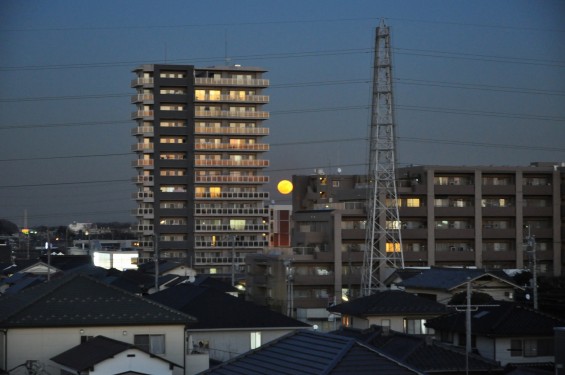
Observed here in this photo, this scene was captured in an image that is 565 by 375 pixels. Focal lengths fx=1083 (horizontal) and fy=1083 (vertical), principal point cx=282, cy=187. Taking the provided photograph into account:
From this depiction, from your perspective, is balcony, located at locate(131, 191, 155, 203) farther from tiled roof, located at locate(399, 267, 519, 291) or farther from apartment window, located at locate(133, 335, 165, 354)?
apartment window, located at locate(133, 335, 165, 354)

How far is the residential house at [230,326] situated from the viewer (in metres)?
27.0

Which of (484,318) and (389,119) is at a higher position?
(389,119)

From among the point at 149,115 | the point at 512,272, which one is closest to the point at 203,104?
the point at 149,115

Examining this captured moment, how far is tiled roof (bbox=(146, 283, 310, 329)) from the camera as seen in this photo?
27438 millimetres

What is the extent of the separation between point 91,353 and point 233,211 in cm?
5602

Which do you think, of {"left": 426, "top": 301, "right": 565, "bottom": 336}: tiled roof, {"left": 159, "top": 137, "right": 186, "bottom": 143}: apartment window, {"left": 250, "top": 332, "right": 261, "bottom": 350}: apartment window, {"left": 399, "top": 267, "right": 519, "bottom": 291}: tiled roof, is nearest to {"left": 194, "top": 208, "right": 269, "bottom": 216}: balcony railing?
{"left": 159, "top": 137, "right": 186, "bottom": 143}: apartment window

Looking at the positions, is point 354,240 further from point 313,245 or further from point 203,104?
point 203,104

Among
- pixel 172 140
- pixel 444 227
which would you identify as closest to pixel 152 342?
pixel 444 227

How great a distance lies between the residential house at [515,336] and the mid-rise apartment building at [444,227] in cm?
2675

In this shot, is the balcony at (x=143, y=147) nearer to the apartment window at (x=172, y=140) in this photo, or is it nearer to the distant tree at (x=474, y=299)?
the apartment window at (x=172, y=140)

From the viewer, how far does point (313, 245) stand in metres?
58.1

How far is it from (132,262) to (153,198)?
7376 millimetres

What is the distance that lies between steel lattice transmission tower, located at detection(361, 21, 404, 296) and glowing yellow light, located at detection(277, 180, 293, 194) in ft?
46.8

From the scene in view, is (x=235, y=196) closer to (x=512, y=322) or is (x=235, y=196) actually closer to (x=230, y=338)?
(x=512, y=322)
